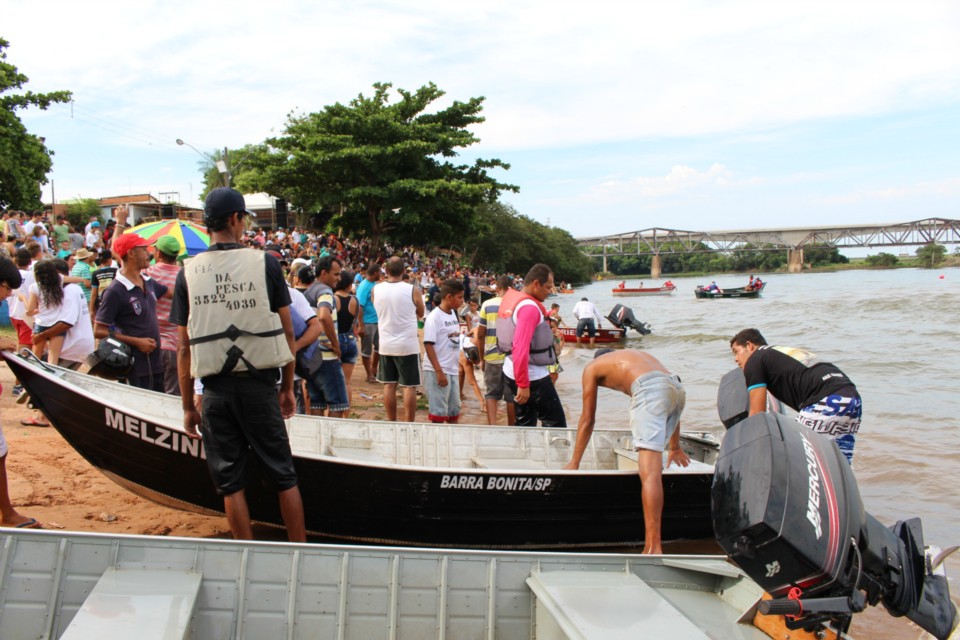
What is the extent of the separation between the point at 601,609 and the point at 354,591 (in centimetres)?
111

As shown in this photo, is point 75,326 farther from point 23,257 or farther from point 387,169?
point 387,169

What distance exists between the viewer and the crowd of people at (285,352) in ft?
11.7

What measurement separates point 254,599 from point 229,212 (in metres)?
1.85

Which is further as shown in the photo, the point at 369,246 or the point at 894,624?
the point at 369,246

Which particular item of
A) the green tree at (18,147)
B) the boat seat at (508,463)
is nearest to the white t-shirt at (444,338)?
the boat seat at (508,463)

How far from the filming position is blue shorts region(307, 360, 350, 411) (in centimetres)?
673

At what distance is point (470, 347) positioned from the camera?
10172mm

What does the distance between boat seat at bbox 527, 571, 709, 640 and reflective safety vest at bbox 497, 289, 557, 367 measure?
338cm

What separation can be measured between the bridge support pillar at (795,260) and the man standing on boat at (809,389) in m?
134

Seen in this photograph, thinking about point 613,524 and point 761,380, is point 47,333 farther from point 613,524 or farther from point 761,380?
point 761,380

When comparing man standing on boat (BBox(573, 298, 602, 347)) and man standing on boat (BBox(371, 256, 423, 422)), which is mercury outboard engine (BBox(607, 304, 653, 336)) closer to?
man standing on boat (BBox(573, 298, 602, 347))

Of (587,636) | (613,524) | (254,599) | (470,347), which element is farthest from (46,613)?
(470,347)

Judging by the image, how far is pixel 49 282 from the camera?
250 inches

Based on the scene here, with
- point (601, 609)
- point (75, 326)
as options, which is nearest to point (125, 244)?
point (75, 326)
